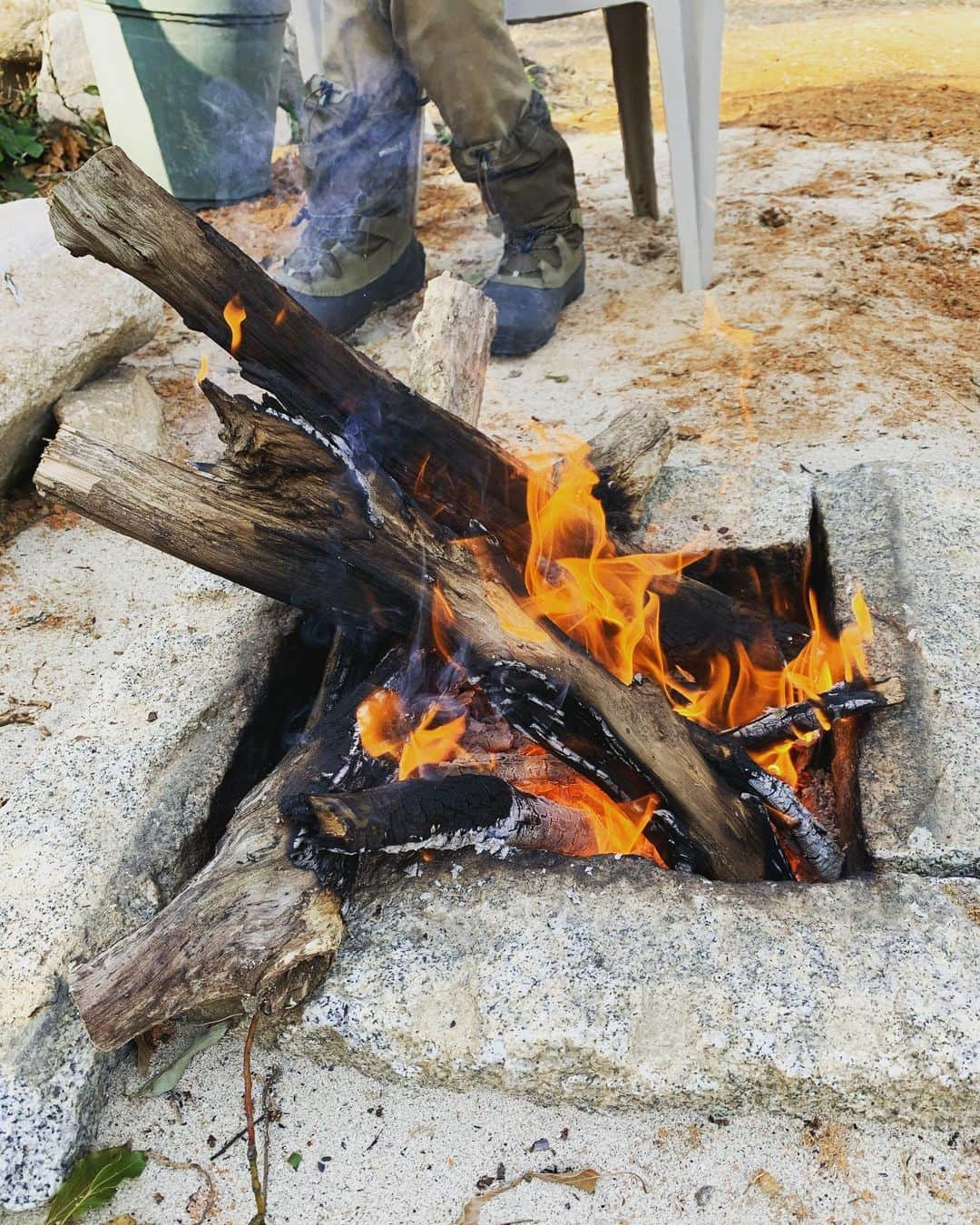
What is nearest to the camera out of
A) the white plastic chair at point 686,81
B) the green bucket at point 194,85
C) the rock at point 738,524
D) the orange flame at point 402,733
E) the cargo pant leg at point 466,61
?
the orange flame at point 402,733

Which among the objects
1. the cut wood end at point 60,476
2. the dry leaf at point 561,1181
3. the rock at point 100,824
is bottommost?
the dry leaf at point 561,1181

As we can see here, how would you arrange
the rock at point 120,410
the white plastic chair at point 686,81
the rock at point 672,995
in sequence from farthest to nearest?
the white plastic chair at point 686,81 → the rock at point 120,410 → the rock at point 672,995

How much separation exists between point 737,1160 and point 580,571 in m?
0.96

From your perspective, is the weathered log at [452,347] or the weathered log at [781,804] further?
the weathered log at [452,347]

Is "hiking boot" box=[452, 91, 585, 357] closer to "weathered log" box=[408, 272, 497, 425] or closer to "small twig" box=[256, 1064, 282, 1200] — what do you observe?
"weathered log" box=[408, 272, 497, 425]

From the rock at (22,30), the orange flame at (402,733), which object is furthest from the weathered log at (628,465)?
the rock at (22,30)

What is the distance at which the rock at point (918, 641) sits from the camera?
159 cm

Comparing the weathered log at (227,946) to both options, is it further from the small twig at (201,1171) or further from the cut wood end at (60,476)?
the cut wood end at (60,476)

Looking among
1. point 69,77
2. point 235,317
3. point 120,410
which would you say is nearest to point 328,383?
point 235,317

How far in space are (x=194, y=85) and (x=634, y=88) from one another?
201cm

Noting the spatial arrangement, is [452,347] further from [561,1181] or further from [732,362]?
[732,362]

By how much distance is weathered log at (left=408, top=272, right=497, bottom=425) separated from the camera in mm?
2357

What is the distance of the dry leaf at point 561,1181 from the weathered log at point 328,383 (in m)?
0.86

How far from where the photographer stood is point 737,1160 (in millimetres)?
1523
